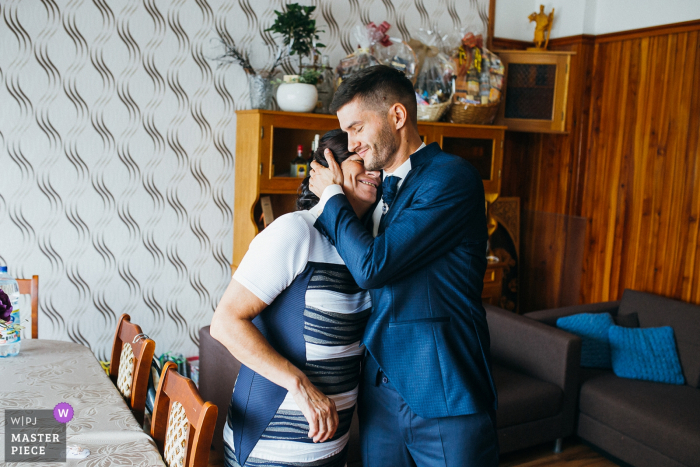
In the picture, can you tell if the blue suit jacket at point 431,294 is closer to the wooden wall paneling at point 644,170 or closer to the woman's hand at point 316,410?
the woman's hand at point 316,410

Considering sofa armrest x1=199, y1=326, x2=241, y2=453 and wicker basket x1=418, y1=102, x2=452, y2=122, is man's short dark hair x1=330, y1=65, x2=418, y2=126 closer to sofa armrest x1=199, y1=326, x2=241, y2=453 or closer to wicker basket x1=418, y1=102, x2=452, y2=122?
sofa armrest x1=199, y1=326, x2=241, y2=453

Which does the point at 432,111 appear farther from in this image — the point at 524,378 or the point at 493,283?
the point at 524,378

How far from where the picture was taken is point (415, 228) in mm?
1371

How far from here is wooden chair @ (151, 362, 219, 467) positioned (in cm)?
132

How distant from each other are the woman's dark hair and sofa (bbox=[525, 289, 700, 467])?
2010mm

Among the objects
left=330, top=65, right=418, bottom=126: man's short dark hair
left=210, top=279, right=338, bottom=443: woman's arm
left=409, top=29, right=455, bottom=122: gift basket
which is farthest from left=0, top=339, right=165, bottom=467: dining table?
left=409, top=29, right=455, bottom=122: gift basket

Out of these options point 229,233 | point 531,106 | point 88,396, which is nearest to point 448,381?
point 88,396

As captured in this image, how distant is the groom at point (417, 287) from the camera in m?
1.38

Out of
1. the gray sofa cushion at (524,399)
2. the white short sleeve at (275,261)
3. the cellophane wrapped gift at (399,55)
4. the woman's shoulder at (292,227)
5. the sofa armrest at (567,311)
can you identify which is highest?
the cellophane wrapped gift at (399,55)

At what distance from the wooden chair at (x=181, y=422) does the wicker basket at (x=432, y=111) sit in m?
2.44

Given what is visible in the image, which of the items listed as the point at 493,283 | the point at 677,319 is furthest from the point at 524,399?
the point at 493,283

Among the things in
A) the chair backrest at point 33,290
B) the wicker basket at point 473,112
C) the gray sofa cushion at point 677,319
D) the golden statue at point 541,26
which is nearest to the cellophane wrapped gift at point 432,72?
the wicker basket at point 473,112

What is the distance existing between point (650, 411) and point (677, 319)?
31.3 inches

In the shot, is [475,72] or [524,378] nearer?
[524,378]
